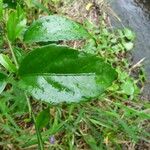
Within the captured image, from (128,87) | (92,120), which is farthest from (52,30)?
(128,87)

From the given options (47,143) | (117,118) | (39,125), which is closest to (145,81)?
(117,118)

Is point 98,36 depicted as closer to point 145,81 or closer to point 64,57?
point 145,81

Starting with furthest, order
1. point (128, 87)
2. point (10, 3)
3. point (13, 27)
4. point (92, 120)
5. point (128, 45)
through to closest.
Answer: point (128, 45) < point (128, 87) < point (92, 120) < point (10, 3) < point (13, 27)

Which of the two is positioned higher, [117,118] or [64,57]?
[64,57]

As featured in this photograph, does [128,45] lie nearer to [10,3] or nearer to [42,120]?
[10,3]

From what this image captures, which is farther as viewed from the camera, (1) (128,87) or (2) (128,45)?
(2) (128,45)

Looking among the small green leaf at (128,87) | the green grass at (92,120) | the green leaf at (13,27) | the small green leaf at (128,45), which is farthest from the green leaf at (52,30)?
the small green leaf at (128,45)

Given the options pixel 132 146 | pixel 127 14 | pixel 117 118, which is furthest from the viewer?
pixel 127 14

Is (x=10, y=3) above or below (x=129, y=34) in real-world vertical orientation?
above
